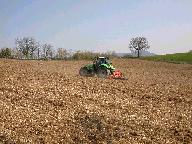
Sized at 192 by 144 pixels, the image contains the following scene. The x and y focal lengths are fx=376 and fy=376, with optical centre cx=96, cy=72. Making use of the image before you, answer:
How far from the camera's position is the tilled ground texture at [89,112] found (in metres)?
18.1

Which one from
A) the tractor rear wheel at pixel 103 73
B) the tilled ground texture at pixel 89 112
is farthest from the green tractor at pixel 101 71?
the tilled ground texture at pixel 89 112

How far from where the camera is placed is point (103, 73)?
1341 inches

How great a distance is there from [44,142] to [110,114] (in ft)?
15.6

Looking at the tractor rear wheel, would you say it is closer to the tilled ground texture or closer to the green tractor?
the green tractor

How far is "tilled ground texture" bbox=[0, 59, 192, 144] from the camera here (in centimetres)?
1812

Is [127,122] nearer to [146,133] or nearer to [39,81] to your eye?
A: [146,133]

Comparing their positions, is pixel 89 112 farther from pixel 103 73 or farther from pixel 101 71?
pixel 101 71

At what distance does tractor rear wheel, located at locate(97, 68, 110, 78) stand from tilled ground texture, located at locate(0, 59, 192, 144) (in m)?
5.45

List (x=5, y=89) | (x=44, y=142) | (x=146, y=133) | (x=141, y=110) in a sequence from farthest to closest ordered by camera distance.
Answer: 1. (x=5, y=89)
2. (x=141, y=110)
3. (x=146, y=133)
4. (x=44, y=142)

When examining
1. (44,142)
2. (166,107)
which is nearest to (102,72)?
(166,107)

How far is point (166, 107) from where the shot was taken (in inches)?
909

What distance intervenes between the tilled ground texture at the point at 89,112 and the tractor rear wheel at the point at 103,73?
215 inches

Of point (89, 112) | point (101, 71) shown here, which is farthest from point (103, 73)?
point (89, 112)

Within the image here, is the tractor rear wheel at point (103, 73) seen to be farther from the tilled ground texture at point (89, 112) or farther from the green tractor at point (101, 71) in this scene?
the tilled ground texture at point (89, 112)
